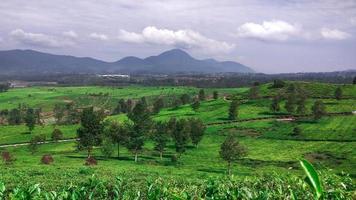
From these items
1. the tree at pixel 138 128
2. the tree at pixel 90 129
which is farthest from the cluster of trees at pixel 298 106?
the tree at pixel 90 129

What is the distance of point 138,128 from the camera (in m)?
107

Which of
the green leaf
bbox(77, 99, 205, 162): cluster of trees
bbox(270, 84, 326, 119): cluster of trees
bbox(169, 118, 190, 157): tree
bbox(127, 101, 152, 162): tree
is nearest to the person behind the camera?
the green leaf

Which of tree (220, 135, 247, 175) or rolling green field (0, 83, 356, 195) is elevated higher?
tree (220, 135, 247, 175)

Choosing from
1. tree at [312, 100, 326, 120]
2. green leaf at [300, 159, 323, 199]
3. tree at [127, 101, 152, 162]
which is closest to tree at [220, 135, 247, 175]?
tree at [127, 101, 152, 162]

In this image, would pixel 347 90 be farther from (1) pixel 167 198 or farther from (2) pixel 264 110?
(1) pixel 167 198

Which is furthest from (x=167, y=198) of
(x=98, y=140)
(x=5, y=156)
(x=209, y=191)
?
(x=98, y=140)

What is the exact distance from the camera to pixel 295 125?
5748 inches

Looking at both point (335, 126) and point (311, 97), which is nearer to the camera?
point (335, 126)

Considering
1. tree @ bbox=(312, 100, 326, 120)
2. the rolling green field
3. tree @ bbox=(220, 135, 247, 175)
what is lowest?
the rolling green field

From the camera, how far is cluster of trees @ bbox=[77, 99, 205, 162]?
9881 centimetres

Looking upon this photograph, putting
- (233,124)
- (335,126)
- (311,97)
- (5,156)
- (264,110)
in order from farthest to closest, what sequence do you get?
(311,97) → (264,110) → (233,124) → (335,126) → (5,156)

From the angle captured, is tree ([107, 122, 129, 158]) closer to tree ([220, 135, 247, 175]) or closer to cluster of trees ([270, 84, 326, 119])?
tree ([220, 135, 247, 175])

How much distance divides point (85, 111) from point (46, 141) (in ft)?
168

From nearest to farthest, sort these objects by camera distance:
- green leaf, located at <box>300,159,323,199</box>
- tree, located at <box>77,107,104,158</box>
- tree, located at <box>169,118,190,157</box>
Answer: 1. green leaf, located at <box>300,159,323,199</box>
2. tree, located at <box>77,107,104,158</box>
3. tree, located at <box>169,118,190,157</box>
